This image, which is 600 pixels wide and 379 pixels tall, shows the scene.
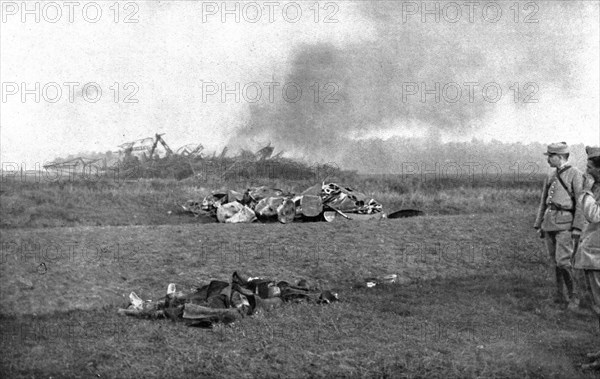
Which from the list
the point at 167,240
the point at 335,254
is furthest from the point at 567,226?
the point at 167,240

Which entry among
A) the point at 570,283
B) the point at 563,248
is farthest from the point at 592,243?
the point at 570,283

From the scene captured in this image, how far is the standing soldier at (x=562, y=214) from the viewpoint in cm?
980

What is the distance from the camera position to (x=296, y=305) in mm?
9695

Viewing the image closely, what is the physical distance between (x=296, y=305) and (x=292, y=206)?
6.56 meters

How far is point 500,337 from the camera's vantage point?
8.17 metres

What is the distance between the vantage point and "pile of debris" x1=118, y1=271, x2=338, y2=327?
343 inches

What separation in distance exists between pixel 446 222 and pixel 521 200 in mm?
9431

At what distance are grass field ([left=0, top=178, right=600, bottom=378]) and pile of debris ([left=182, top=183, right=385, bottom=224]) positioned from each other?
1.25m
